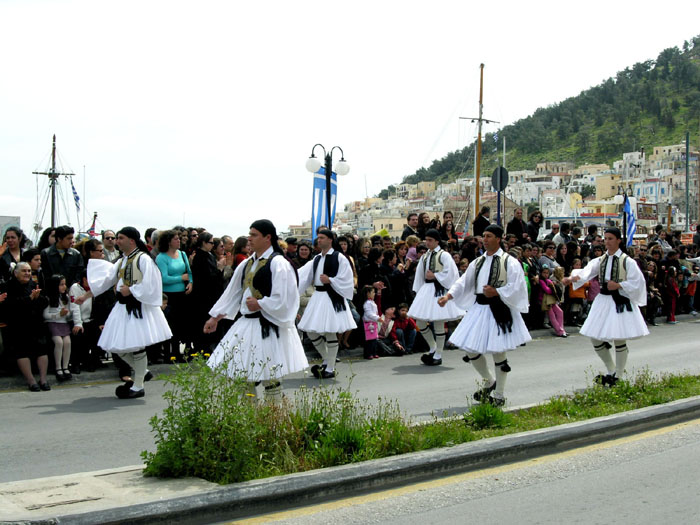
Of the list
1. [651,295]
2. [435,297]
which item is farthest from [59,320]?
[651,295]

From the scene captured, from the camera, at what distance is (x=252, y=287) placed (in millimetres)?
7832

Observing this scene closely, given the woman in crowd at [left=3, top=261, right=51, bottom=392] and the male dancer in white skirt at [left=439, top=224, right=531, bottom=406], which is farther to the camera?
the woman in crowd at [left=3, top=261, right=51, bottom=392]

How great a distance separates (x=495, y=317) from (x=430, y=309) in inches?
165

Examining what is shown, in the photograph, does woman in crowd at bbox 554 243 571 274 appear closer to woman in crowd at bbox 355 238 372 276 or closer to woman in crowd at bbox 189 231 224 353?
woman in crowd at bbox 355 238 372 276

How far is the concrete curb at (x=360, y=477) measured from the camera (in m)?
4.95

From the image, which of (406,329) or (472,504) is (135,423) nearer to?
(472,504)

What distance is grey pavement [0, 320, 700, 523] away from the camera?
531 centimetres

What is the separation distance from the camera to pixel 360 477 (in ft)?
19.3

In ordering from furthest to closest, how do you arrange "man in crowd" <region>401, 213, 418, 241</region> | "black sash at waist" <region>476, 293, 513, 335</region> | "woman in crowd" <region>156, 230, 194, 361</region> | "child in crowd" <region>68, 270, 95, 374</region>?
1. "man in crowd" <region>401, 213, 418, 241</region>
2. "woman in crowd" <region>156, 230, 194, 361</region>
3. "child in crowd" <region>68, 270, 95, 374</region>
4. "black sash at waist" <region>476, 293, 513, 335</region>

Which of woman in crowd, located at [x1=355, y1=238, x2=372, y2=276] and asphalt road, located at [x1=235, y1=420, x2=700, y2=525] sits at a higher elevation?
woman in crowd, located at [x1=355, y1=238, x2=372, y2=276]

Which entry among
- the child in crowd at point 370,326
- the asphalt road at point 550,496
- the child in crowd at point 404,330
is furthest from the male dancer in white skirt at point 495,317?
the child in crowd at point 404,330

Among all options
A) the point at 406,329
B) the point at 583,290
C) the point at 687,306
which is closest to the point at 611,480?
the point at 406,329

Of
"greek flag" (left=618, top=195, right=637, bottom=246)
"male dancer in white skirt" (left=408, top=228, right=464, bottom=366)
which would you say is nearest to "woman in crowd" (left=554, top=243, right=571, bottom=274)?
"male dancer in white skirt" (left=408, top=228, right=464, bottom=366)

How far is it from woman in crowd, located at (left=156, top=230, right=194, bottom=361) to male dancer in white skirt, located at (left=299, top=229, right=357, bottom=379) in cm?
195
